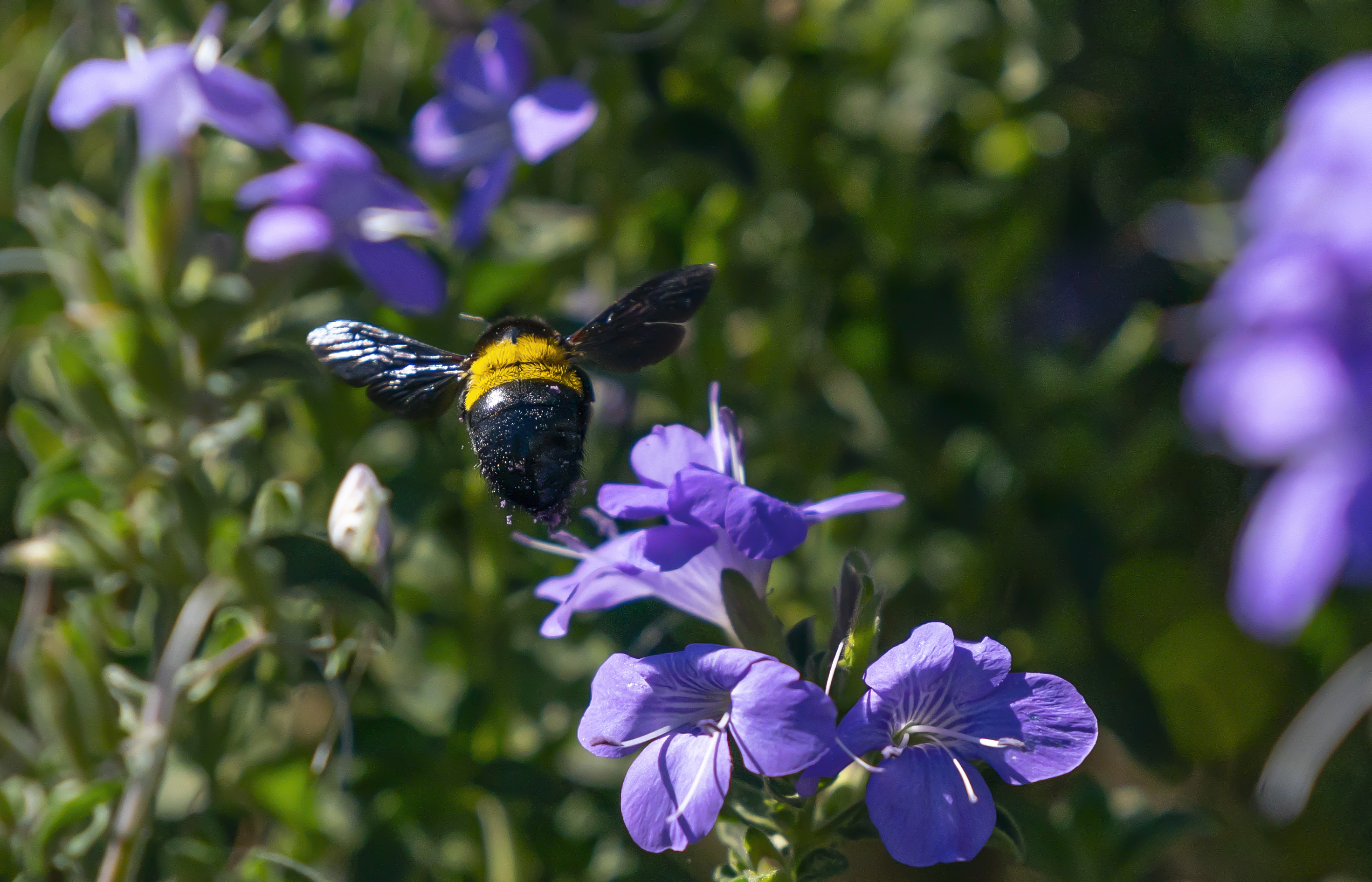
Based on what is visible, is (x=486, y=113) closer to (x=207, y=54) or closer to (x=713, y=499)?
(x=207, y=54)

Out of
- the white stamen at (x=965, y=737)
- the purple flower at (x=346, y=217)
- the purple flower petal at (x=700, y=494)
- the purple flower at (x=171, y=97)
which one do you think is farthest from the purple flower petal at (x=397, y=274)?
the white stamen at (x=965, y=737)

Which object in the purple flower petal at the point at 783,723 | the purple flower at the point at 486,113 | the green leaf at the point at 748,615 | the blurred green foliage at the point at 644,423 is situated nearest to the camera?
the purple flower petal at the point at 783,723

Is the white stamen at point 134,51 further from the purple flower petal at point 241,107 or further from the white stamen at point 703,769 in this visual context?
the white stamen at point 703,769

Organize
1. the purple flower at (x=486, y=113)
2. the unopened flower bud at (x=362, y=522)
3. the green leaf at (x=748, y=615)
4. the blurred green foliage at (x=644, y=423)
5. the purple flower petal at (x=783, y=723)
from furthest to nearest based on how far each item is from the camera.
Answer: the purple flower at (x=486, y=113) < the blurred green foliage at (x=644, y=423) < the unopened flower bud at (x=362, y=522) < the green leaf at (x=748, y=615) < the purple flower petal at (x=783, y=723)

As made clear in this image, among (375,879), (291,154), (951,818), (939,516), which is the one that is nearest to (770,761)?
(951,818)

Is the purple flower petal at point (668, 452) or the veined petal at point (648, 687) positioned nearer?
the veined petal at point (648, 687)

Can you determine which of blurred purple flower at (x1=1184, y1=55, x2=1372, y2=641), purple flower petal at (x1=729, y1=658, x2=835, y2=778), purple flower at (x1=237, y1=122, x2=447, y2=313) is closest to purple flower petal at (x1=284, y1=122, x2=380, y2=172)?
purple flower at (x1=237, y1=122, x2=447, y2=313)

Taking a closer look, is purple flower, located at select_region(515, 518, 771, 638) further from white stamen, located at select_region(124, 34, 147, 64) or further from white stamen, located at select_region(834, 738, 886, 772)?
white stamen, located at select_region(124, 34, 147, 64)
